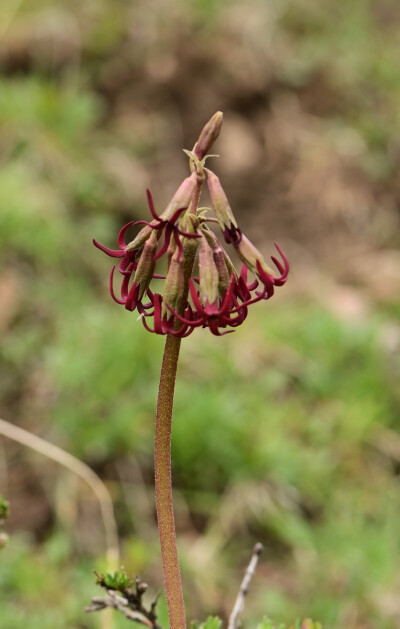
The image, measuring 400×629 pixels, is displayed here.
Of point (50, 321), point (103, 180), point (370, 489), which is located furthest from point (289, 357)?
point (103, 180)

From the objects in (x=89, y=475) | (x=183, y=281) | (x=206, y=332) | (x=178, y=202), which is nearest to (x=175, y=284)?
(x=183, y=281)

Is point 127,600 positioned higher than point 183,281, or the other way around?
point 183,281

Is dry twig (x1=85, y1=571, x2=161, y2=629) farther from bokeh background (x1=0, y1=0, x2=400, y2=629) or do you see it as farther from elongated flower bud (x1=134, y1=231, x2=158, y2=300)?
bokeh background (x1=0, y1=0, x2=400, y2=629)

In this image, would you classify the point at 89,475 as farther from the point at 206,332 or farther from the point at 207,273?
the point at 207,273

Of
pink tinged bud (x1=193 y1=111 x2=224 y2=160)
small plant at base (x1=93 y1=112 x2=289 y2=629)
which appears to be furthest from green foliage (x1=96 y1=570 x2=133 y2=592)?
pink tinged bud (x1=193 y1=111 x2=224 y2=160)

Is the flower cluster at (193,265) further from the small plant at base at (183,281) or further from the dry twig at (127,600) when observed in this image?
the dry twig at (127,600)

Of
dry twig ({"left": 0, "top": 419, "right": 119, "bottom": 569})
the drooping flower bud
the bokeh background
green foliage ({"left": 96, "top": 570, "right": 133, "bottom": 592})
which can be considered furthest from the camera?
the bokeh background

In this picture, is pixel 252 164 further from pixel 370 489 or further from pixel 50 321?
pixel 370 489
